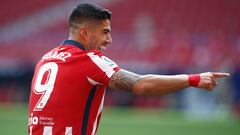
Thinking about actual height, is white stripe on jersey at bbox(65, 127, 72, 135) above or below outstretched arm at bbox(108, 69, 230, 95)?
below

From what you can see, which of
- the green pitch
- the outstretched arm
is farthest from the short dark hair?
the green pitch

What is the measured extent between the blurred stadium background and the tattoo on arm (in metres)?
8.97

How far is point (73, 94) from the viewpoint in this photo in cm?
461

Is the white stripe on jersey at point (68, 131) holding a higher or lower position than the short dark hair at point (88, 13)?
lower

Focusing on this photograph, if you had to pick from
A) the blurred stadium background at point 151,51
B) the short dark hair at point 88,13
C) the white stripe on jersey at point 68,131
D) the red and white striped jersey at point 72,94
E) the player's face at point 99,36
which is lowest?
the white stripe on jersey at point 68,131

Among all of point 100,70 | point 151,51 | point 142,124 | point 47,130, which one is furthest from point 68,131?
point 151,51

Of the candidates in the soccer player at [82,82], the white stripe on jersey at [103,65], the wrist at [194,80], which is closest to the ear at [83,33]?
the soccer player at [82,82]

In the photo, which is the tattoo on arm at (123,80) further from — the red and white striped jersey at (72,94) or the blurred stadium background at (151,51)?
the blurred stadium background at (151,51)

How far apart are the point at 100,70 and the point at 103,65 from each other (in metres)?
0.05

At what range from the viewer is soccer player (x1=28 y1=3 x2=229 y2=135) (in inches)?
177

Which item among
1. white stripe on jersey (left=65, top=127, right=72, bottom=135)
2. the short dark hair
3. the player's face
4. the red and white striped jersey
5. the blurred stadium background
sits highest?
the blurred stadium background

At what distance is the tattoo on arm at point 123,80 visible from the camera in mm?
4551

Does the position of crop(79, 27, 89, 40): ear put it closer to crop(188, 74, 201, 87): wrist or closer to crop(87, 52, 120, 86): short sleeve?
crop(87, 52, 120, 86): short sleeve

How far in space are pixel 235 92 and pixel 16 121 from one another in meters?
6.85
